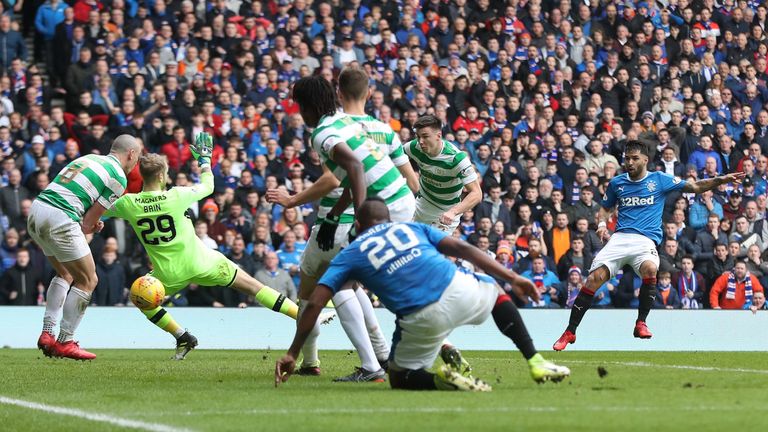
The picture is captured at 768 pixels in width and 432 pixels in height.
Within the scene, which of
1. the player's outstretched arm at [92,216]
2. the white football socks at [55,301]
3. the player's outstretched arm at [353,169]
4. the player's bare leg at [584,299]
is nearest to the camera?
the player's outstretched arm at [353,169]

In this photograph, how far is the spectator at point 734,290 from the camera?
20.2m

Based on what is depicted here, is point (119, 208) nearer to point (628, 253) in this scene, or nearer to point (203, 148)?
point (203, 148)

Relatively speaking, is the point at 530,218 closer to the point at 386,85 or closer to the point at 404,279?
the point at 386,85

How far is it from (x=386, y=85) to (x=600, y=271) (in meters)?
9.02

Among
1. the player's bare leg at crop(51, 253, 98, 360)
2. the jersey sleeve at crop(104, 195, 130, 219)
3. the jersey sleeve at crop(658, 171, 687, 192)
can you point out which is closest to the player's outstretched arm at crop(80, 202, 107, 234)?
the jersey sleeve at crop(104, 195, 130, 219)

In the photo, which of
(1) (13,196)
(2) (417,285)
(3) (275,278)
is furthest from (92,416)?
(1) (13,196)

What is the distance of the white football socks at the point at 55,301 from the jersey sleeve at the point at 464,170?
428cm

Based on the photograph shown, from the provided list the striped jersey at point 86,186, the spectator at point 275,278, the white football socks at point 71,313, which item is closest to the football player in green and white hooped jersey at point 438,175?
the striped jersey at point 86,186

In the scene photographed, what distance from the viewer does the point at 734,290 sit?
66.6 ft

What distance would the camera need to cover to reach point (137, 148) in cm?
1291

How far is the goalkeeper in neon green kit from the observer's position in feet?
41.4

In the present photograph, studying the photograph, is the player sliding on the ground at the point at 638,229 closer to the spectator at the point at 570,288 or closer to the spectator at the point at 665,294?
the spectator at the point at 570,288

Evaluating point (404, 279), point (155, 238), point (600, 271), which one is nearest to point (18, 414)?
point (404, 279)

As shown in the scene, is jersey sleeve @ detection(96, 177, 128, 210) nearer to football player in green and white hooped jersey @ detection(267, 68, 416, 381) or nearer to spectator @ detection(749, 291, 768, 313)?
football player in green and white hooped jersey @ detection(267, 68, 416, 381)
